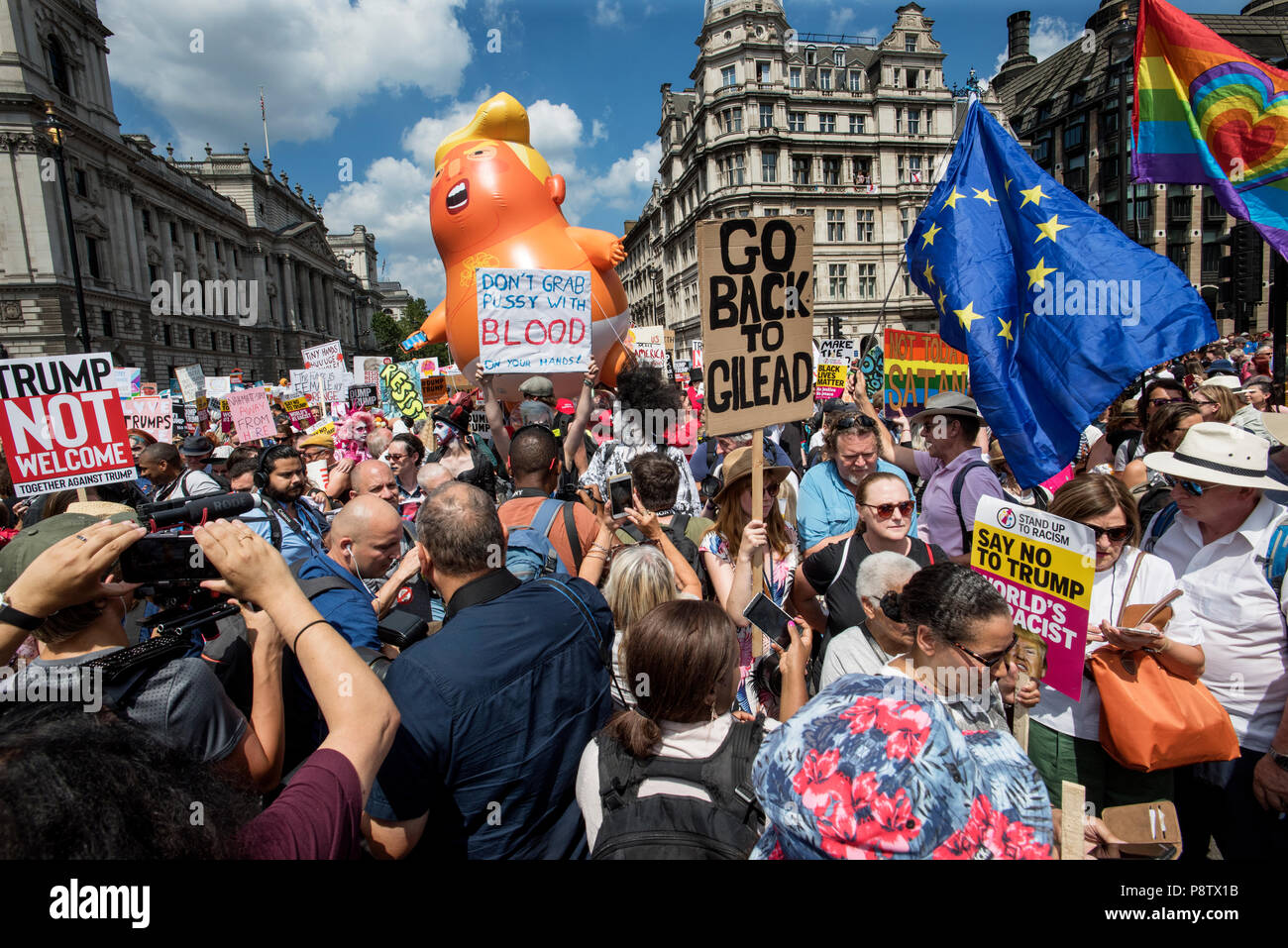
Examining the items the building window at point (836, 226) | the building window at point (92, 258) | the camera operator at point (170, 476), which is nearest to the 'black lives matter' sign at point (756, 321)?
the camera operator at point (170, 476)

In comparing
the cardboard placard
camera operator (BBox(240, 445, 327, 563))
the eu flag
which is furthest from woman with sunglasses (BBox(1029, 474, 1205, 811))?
the cardboard placard

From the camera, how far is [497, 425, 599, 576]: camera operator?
3625 mm

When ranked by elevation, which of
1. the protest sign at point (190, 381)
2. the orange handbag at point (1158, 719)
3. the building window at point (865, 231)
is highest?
the building window at point (865, 231)

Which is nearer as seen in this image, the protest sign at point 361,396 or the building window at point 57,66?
the protest sign at point 361,396

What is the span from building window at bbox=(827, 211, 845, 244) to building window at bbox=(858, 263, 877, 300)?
248 cm

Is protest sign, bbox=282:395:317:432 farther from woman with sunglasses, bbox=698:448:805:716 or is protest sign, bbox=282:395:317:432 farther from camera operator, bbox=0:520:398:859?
camera operator, bbox=0:520:398:859

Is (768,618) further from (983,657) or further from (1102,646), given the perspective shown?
(1102,646)

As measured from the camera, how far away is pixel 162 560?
69.6 inches

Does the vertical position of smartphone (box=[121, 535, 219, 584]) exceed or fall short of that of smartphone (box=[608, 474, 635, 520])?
it exceeds it

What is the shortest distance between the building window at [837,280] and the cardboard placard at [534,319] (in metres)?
42.5

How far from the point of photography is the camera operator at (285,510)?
378 centimetres

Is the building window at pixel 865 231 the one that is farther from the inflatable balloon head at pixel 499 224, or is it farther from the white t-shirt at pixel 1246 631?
the white t-shirt at pixel 1246 631
